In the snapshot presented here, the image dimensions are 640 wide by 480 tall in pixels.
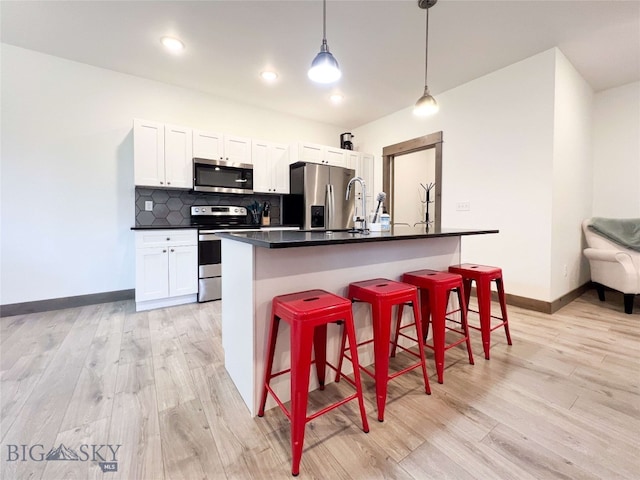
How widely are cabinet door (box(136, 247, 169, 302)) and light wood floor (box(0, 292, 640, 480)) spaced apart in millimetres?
784

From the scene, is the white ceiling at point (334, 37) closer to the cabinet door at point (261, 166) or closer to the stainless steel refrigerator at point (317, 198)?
the cabinet door at point (261, 166)

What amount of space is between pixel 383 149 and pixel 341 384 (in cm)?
405

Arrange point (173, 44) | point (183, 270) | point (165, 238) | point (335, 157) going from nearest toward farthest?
point (173, 44), point (165, 238), point (183, 270), point (335, 157)

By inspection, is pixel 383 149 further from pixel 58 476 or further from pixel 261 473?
pixel 58 476

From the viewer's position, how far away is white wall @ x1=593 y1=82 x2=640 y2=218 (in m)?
3.56

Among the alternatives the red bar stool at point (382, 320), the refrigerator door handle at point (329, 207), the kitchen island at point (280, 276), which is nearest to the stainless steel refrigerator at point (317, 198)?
the refrigerator door handle at point (329, 207)

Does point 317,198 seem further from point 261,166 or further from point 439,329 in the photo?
point 439,329

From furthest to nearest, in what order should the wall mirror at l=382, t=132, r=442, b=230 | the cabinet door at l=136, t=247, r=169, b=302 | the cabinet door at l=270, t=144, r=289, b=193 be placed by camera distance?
the wall mirror at l=382, t=132, r=442, b=230 → the cabinet door at l=270, t=144, r=289, b=193 → the cabinet door at l=136, t=247, r=169, b=302

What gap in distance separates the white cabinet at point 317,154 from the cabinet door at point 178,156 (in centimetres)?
148

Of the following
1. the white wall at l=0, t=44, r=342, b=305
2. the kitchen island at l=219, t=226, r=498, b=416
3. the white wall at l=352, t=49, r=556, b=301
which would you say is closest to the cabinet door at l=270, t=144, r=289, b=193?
the white wall at l=0, t=44, r=342, b=305

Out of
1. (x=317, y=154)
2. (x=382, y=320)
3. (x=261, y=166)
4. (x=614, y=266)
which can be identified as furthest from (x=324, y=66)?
(x=614, y=266)

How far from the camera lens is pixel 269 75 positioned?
11.0 ft

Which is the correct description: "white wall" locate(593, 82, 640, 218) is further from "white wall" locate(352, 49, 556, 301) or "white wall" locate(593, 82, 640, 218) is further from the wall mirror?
the wall mirror

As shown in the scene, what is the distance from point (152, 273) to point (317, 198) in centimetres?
240
